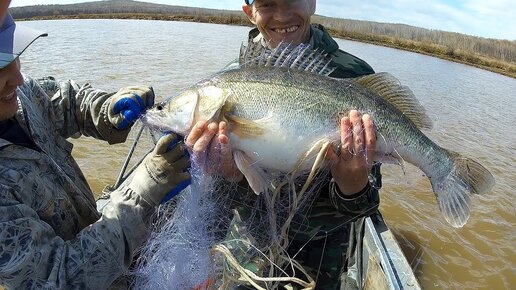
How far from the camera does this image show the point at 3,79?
81.4 inches

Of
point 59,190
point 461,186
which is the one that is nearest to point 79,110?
point 59,190

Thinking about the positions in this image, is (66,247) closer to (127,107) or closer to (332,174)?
(127,107)

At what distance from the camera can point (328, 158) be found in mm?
2359

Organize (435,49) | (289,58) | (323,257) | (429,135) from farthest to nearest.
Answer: (435,49) < (429,135) < (323,257) < (289,58)

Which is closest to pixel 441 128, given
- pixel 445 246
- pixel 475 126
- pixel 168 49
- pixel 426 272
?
pixel 475 126

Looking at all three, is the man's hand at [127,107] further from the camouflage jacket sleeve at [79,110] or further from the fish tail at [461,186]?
the fish tail at [461,186]

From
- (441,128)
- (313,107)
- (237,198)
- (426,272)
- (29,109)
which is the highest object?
(313,107)

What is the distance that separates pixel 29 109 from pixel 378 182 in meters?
2.25

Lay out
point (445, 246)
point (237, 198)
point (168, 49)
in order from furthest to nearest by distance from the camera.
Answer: point (168, 49), point (445, 246), point (237, 198)

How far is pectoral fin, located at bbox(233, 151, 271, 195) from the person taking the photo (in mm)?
2270

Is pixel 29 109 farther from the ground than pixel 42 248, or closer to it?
farther from the ground

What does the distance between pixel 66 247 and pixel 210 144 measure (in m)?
0.92

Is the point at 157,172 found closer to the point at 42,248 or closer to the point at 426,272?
the point at 42,248

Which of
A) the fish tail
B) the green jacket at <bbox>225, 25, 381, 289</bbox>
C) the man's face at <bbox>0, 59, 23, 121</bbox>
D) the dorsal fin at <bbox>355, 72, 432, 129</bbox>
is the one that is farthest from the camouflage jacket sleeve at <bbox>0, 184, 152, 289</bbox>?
the fish tail
